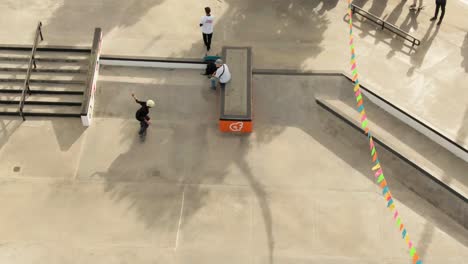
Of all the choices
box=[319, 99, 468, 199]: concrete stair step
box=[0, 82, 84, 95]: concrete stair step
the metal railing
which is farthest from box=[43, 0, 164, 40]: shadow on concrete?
box=[319, 99, 468, 199]: concrete stair step

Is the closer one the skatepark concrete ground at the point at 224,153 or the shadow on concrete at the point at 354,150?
the skatepark concrete ground at the point at 224,153

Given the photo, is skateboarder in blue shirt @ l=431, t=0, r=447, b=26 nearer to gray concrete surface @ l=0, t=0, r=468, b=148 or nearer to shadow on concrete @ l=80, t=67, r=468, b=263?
gray concrete surface @ l=0, t=0, r=468, b=148

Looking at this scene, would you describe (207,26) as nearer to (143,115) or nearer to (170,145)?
(143,115)

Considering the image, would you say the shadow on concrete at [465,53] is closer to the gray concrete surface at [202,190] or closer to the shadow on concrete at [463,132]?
the shadow on concrete at [463,132]

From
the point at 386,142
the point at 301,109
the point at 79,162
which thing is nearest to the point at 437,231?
the point at 386,142

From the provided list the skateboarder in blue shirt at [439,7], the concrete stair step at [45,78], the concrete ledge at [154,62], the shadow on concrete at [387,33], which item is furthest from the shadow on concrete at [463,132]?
the concrete stair step at [45,78]

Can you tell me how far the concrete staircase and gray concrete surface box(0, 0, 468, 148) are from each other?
0.57 meters

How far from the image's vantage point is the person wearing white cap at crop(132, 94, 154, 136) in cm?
1268

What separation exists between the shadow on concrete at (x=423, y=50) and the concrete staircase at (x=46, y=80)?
427 inches

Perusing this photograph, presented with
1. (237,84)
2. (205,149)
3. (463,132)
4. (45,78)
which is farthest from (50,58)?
(463,132)

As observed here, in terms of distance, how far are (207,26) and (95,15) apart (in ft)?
15.2

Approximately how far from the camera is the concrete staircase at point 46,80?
555 inches

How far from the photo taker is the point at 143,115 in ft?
42.6

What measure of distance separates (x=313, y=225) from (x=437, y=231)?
330 centimetres
